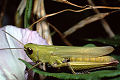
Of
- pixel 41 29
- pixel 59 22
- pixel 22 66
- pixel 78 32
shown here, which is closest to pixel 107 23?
pixel 78 32

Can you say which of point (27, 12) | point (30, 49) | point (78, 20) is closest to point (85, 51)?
point (30, 49)

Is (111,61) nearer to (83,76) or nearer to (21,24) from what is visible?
(83,76)

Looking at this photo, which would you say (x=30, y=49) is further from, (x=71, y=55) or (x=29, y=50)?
(x=71, y=55)

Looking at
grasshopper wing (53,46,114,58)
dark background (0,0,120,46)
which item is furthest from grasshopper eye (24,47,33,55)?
dark background (0,0,120,46)

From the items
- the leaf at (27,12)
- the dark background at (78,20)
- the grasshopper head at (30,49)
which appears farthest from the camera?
the dark background at (78,20)

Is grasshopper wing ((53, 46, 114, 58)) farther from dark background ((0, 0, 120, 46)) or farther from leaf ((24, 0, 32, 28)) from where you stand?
dark background ((0, 0, 120, 46))

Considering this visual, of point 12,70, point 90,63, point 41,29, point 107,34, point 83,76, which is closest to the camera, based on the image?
point 83,76

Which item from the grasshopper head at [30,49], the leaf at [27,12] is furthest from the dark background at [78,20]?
the grasshopper head at [30,49]

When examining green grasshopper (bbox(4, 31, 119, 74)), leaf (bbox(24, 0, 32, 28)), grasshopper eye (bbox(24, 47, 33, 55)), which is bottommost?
green grasshopper (bbox(4, 31, 119, 74))

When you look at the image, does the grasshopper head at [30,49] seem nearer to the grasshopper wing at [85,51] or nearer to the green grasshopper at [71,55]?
the green grasshopper at [71,55]
